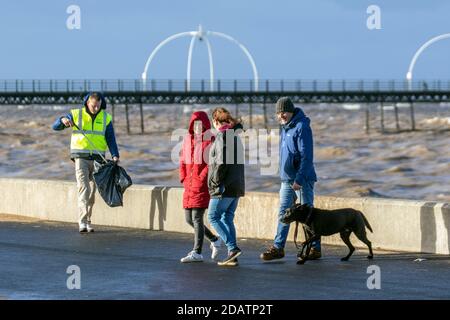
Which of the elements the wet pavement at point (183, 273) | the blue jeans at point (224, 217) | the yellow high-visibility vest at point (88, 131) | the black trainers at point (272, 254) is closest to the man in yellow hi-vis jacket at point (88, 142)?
the yellow high-visibility vest at point (88, 131)

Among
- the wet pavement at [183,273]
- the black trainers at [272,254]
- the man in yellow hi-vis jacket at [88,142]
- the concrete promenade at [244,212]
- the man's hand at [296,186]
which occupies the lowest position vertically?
the wet pavement at [183,273]

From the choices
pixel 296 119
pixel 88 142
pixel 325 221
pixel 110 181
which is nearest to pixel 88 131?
pixel 88 142

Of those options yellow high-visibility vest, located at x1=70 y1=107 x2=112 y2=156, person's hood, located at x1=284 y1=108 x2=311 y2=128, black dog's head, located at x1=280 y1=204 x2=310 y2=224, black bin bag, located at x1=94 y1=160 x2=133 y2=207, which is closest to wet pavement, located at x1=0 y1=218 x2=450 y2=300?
black dog's head, located at x1=280 y1=204 x2=310 y2=224

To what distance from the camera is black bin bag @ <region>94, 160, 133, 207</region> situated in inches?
644

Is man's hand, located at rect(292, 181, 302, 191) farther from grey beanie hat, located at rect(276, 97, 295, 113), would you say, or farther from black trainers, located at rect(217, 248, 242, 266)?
black trainers, located at rect(217, 248, 242, 266)

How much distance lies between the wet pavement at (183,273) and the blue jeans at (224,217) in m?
0.30

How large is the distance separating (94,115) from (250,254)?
352 centimetres

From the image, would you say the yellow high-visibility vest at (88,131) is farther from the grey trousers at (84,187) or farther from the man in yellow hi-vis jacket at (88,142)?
the grey trousers at (84,187)

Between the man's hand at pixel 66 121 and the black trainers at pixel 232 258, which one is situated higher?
the man's hand at pixel 66 121

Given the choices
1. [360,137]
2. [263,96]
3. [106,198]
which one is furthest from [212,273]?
[263,96]

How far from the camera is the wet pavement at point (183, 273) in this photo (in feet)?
35.1

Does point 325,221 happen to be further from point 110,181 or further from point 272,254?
point 110,181
